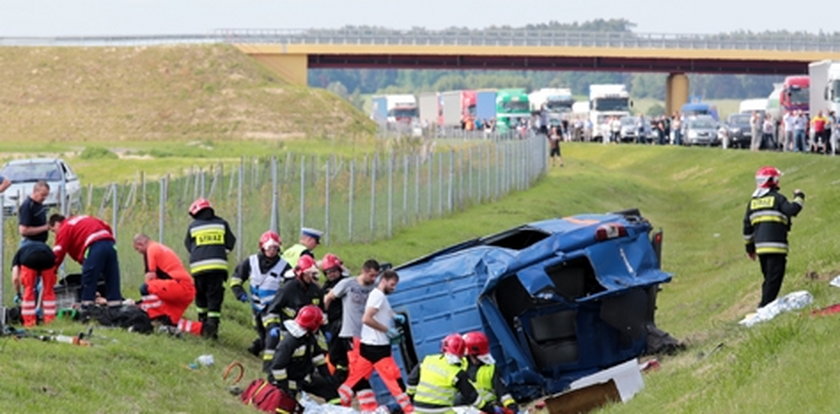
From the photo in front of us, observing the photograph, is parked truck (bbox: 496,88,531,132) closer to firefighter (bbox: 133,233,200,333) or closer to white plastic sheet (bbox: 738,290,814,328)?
firefighter (bbox: 133,233,200,333)

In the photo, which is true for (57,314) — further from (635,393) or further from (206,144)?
(206,144)

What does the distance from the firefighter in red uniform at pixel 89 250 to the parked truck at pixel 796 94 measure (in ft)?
189

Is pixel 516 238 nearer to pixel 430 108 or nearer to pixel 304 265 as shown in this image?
pixel 304 265

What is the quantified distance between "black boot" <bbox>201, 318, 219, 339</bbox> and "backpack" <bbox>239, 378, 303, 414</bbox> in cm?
267

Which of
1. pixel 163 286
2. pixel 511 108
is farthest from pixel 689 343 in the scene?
pixel 511 108

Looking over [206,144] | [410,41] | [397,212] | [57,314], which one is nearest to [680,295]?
[397,212]

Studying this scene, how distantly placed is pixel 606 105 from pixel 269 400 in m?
82.7

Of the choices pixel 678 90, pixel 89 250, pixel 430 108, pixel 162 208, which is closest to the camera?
pixel 89 250

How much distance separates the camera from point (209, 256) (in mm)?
18781

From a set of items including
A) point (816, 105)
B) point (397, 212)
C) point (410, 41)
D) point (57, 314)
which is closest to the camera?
point (57, 314)

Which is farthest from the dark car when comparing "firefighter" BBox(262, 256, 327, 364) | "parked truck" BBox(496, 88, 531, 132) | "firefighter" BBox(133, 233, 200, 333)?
"firefighter" BBox(262, 256, 327, 364)

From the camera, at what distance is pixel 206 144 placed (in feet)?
262

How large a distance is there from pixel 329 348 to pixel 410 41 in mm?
87515

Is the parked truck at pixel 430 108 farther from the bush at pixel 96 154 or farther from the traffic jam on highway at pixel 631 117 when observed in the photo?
the bush at pixel 96 154
